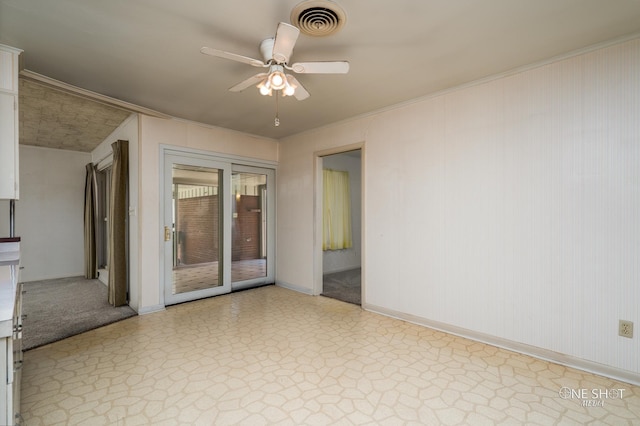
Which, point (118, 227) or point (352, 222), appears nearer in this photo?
point (118, 227)

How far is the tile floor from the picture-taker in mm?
1907

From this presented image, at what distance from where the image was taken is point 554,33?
7.27 ft

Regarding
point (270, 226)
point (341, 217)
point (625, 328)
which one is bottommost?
point (625, 328)

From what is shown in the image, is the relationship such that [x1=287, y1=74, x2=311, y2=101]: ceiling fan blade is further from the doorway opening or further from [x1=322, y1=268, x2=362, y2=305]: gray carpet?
the doorway opening

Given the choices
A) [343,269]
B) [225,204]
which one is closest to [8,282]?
[225,204]

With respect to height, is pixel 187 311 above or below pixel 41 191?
below

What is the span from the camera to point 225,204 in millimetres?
4699

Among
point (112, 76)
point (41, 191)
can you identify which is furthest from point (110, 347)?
point (41, 191)

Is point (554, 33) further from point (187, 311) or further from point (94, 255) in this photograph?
point (94, 255)

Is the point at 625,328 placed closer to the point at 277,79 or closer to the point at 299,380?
the point at 299,380

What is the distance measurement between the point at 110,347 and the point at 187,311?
1067mm

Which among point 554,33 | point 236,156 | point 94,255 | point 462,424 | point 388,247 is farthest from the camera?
point 94,255

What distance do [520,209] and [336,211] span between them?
382cm

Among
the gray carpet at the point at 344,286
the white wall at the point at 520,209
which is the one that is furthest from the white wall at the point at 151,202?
the white wall at the point at 520,209
